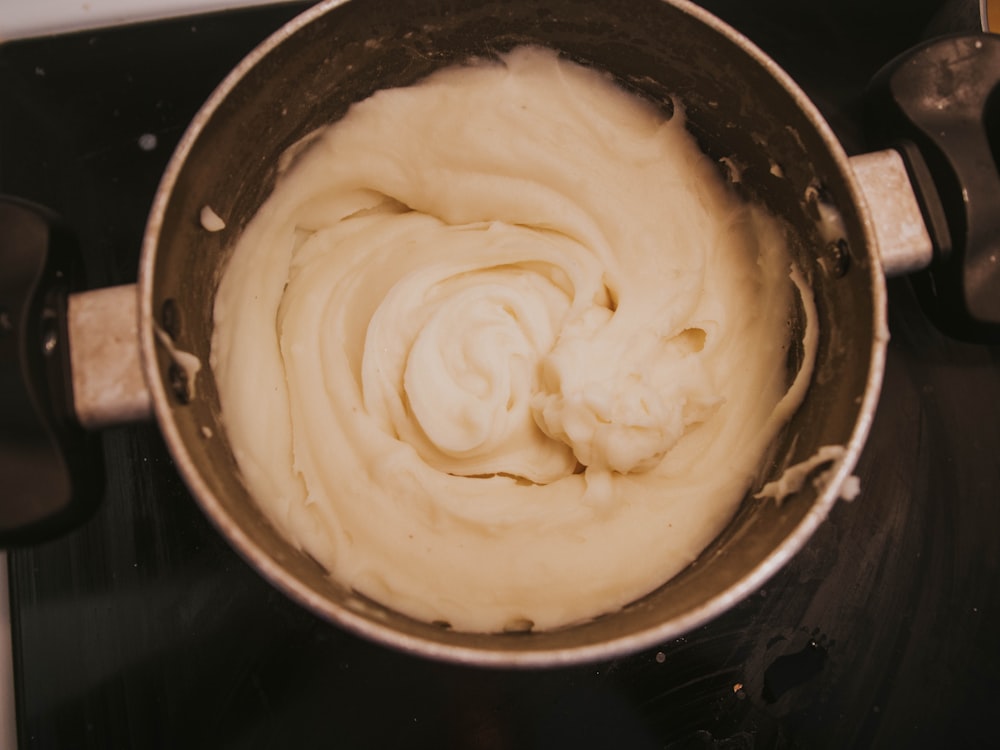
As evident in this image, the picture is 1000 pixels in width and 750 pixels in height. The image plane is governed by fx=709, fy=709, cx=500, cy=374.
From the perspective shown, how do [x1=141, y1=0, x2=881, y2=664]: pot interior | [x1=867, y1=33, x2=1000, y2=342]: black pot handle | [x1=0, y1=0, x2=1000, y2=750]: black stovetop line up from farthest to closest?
[x1=0, y1=0, x2=1000, y2=750]: black stovetop
[x1=867, y1=33, x2=1000, y2=342]: black pot handle
[x1=141, y1=0, x2=881, y2=664]: pot interior

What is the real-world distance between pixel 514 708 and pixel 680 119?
782 mm

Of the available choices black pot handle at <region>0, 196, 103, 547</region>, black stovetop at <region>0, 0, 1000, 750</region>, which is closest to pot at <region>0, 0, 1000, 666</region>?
black pot handle at <region>0, 196, 103, 547</region>

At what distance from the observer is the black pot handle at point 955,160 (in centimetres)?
74

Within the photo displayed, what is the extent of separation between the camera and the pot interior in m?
0.64

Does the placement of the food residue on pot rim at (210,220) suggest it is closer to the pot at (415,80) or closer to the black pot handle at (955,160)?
the pot at (415,80)

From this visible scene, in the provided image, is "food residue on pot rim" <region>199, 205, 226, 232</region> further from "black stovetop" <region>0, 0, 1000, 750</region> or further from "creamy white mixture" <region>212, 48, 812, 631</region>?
"black stovetop" <region>0, 0, 1000, 750</region>

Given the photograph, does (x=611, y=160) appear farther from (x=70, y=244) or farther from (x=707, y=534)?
(x=70, y=244)

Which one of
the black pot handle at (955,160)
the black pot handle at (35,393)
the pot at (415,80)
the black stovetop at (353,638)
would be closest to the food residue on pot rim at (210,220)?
the pot at (415,80)

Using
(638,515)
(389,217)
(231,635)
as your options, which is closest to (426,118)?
(389,217)

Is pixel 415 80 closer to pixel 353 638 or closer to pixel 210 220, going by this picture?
pixel 210 220

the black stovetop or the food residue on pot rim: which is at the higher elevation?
the food residue on pot rim

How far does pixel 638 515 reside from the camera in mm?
814

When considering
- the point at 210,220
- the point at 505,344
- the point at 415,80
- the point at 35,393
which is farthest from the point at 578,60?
the point at 35,393

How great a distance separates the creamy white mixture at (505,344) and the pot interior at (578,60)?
31 millimetres
